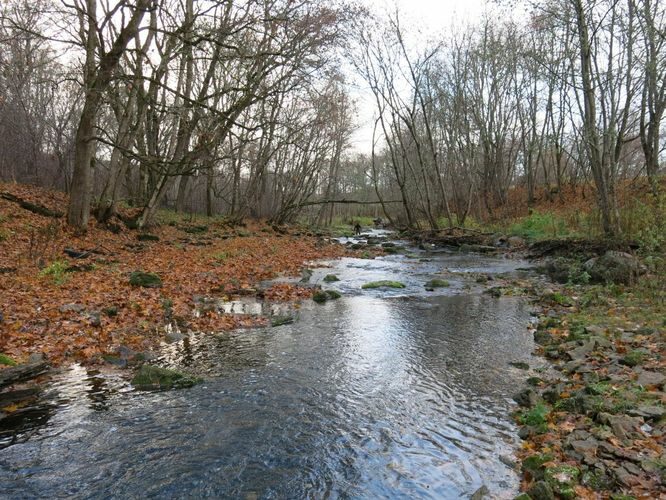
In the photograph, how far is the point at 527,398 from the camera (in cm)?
481

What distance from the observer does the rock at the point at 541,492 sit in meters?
3.10

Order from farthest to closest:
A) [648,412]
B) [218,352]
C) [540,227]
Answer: [540,227] → [218,352] → [648,412]

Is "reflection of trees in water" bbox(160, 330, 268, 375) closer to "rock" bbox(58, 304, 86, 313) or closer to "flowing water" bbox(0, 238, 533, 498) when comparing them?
"flowing water" bbox(0, 238, 533, 498)

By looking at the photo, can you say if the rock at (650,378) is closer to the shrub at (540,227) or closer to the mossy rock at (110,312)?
the mossy rock at (110,312)

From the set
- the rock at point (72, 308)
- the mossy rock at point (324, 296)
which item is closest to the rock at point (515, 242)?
the mossy rock at point (324, 296)

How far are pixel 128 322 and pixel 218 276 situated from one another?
4.49 metres

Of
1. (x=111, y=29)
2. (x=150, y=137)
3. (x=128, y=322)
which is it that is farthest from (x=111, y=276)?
(x=111, y=29)

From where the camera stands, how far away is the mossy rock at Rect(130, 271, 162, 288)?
9.66 metres

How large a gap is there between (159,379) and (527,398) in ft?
13.8

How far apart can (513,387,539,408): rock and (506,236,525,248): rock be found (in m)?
16.3

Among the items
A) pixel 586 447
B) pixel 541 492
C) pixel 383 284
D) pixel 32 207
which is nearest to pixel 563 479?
pixel 541 492

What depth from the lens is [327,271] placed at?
15070 millimetres

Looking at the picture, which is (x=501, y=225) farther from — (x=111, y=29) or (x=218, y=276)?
(x=111, y=29)

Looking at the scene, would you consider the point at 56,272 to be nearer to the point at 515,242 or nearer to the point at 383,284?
the point at 383,284
